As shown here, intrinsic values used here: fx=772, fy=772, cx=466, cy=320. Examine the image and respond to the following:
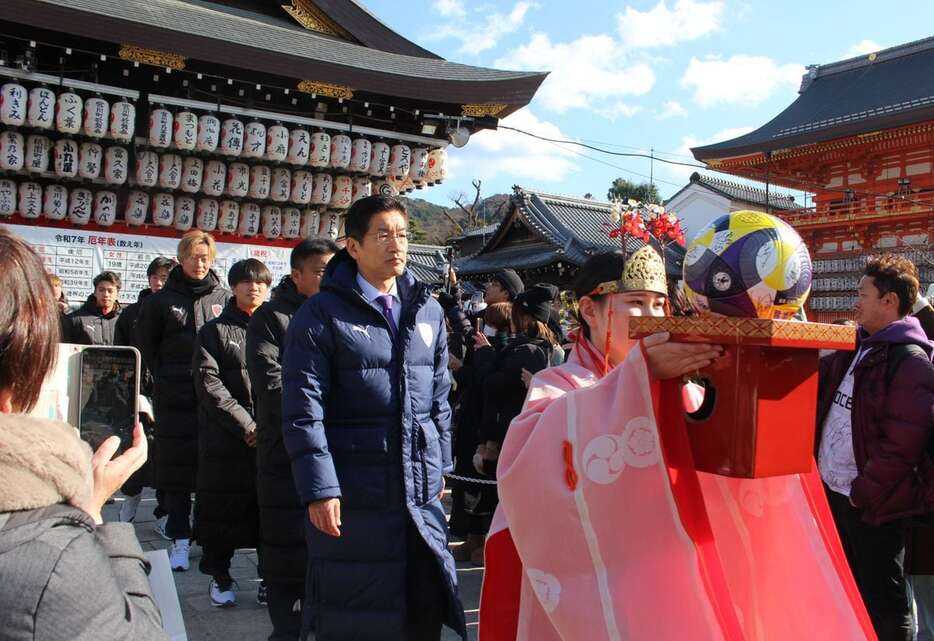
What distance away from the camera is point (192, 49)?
8828 millimetres

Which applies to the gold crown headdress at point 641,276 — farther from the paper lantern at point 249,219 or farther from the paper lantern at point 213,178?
the paper lantern at point 249,219

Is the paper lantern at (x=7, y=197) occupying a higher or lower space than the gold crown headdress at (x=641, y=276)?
higher

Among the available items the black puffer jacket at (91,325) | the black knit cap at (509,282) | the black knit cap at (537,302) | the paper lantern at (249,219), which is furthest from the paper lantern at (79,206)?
the black knit cap at (537,302)

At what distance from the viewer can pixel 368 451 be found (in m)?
2.79

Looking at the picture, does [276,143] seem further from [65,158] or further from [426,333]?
[426,333]

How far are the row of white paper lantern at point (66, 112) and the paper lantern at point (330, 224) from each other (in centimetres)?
300

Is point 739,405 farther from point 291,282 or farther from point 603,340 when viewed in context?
point 291,282

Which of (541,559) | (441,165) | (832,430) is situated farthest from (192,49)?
(541,559)

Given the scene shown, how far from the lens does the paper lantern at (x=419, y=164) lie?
11500 millimetres

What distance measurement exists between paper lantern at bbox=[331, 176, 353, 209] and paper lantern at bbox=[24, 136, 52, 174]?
3738 millimetres

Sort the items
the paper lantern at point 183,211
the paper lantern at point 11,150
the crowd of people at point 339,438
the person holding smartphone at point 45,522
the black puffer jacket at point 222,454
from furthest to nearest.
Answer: the paper lantern at point 183,211
the paper lantern at point 11,150
the black puffer jacket at point 222,454
the crowd of people at point 339,438
the person holding smartphone at point 45,522

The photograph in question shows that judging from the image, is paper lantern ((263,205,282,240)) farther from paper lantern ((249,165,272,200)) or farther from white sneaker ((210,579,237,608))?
white sneaker ((210,579,237,608))

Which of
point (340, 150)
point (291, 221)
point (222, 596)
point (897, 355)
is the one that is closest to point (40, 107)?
point (291, 221)

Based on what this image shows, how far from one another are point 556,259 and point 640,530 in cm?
1915
